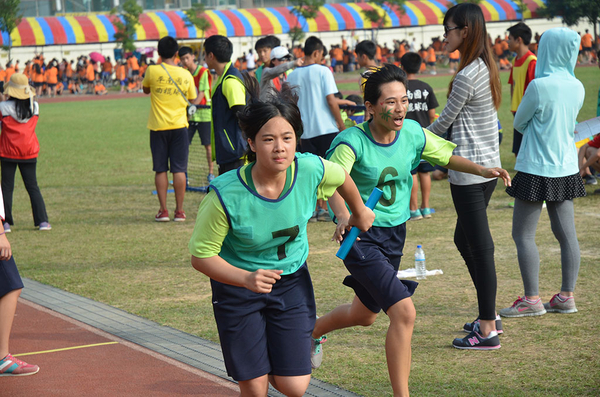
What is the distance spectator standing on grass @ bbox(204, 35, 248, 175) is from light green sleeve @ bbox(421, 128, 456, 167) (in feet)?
11.4

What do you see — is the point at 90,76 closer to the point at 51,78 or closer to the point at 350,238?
the point at 51,78

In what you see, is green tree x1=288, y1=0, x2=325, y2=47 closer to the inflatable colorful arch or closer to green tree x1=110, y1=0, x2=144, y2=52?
the inflatable colorful arch

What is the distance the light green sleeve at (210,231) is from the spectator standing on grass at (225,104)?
14.3 ft

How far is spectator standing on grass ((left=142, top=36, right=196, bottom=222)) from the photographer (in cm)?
972

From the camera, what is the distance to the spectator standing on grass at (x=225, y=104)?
7680mm

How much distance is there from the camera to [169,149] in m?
9.90

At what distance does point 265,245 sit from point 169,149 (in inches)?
265

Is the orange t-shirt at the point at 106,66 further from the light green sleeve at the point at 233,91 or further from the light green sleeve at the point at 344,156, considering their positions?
the light green sleeve at the point at 344,156

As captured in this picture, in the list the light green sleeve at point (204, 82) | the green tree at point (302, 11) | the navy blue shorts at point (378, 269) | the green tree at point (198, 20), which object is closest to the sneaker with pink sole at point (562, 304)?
the navy blue shorts at point (378, 269)

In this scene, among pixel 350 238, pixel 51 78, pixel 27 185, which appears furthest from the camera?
pixel 51 78

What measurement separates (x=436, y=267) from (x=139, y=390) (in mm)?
3476

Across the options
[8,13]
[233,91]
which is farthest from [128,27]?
[233,91]

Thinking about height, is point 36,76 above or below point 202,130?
above

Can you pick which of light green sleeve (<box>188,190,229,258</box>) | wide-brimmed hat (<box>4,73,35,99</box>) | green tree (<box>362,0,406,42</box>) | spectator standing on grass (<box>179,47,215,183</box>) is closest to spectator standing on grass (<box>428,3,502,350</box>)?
light green sleeve (<box>188,190,229,258</box>)
